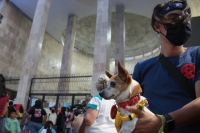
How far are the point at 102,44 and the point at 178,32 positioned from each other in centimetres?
903

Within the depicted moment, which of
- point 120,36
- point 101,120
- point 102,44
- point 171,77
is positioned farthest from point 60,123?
point 120,36

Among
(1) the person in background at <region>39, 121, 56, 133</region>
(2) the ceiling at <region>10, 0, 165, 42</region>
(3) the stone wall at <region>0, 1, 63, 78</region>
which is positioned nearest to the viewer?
(1) the person in background at <region>39, 121, 56, 133</region>

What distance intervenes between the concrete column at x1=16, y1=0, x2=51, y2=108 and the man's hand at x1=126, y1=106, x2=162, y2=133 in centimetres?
1111

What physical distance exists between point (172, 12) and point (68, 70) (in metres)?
14.8

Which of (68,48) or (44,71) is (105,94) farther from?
(44,71)

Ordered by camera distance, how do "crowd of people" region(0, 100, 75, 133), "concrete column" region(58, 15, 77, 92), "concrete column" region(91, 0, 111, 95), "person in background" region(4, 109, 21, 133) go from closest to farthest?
1. "person in background" region(4, 109, 21, 133)
2. "crowd of people" region(0, 100, 75, 133)
3. "concrete column" region(91, 0, 111, 95)
4. "concrete column" region(58, 15, 77, 92)

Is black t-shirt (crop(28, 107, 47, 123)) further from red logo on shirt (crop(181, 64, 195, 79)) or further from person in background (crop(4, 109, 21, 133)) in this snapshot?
red logo on shirt (crop(181, 64, 195, 79))

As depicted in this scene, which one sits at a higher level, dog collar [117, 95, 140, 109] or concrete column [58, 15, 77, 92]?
concrete column [58, 15, 77, 92]

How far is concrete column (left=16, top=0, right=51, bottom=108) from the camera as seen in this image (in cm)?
1130

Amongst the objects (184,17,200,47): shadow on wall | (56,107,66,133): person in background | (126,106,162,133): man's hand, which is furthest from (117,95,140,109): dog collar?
(56,107,66,133): person in background

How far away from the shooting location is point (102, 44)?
10.3 meters

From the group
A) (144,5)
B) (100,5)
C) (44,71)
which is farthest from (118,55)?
(44,71)

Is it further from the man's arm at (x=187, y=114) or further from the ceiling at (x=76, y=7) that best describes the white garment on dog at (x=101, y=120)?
the ceiling at (x=76, y=7)

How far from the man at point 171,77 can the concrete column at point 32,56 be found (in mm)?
10973
